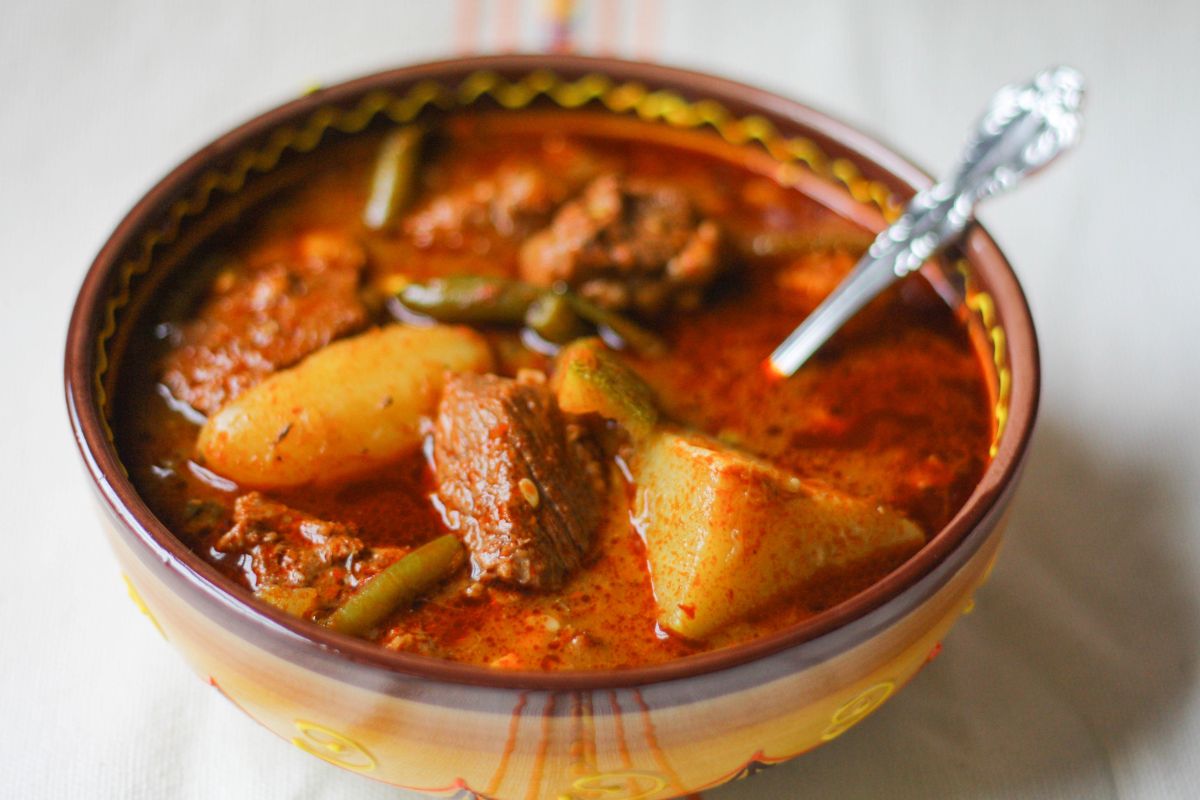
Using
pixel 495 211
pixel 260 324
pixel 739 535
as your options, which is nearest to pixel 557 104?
pixel 495 211

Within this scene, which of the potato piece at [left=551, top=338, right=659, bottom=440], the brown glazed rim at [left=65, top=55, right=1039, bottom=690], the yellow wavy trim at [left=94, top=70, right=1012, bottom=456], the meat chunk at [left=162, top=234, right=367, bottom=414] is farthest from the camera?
the yellow wavy trim at [left=94, top=70, right=1012, bottom=456]

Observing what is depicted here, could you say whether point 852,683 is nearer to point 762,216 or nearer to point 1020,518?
point 1020,518

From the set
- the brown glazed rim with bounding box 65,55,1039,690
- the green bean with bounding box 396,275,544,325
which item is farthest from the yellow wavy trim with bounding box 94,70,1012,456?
the green bean with bounding box 396,275,544,325

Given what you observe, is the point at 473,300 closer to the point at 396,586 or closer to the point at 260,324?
the point at 260,324

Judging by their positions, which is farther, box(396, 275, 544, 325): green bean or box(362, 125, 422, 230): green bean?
box(362, 125, 422, 230): green bean

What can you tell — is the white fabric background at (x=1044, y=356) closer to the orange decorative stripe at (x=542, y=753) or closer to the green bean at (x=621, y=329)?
the orange decorative stripe at (x=542, y=753)

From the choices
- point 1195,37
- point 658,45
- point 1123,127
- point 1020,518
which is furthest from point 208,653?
point 1195,37

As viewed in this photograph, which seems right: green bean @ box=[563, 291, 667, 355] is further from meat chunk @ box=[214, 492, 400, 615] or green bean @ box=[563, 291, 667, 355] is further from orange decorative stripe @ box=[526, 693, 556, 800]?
orange decorative stripe @ box=[526, 693, 556, 800]
